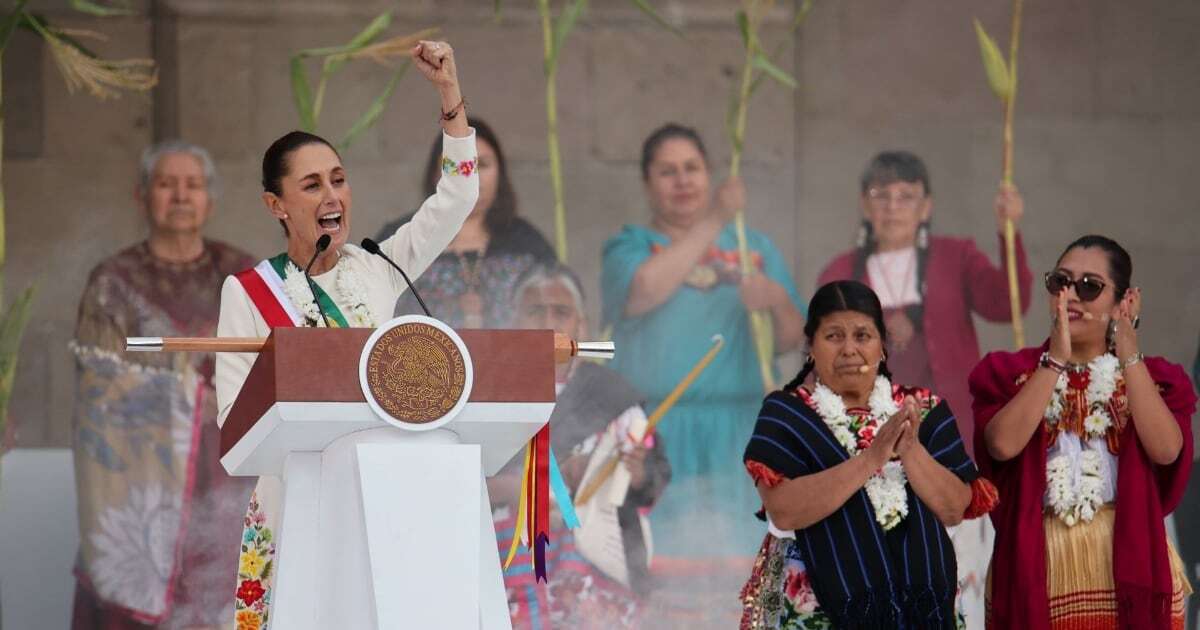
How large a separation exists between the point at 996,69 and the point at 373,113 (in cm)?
227

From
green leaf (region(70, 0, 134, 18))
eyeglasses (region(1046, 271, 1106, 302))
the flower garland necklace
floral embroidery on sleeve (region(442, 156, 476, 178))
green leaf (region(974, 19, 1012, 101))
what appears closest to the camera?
floral embroidery on sleeve (region(442, 156, 476, 178))

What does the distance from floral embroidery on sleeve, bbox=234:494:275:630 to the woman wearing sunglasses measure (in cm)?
166

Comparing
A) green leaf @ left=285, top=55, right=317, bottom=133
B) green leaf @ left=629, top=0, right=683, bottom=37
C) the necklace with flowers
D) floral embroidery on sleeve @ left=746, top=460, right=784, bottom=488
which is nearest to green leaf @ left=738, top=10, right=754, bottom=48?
green leaf @ left=629, top=0, right=683, bottom=37

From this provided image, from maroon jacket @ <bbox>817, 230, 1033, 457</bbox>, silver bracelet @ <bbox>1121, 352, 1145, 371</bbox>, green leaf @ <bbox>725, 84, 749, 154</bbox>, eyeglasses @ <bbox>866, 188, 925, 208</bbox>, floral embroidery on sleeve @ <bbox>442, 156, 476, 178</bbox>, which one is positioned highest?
green leaf @ <bbox>725, 84, 749, 154</bbox>

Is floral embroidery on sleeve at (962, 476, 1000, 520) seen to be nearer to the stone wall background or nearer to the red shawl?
the red shawl

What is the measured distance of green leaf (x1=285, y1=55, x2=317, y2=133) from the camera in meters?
5.96

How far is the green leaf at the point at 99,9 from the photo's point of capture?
19.5 feet

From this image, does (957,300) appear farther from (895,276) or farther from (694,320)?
(694,320)

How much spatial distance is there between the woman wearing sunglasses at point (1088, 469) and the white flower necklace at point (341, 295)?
1509mm

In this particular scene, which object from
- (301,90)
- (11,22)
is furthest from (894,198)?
(11,22)

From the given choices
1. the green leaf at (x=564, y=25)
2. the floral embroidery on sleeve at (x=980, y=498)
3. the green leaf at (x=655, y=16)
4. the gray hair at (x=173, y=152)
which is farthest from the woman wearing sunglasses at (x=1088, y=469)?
the gray hair at (x=173, y=152)

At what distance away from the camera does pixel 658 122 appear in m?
6.04

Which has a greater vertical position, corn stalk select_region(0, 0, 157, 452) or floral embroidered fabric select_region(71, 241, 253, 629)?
corn stalk select_region(0, 0, 157, 452)

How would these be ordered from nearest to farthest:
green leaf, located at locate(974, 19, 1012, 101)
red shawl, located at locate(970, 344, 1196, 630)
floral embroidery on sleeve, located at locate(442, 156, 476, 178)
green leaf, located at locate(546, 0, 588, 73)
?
floral embroidery on sleeve, located at locate(442, 156, 476, 178)
red shawl, located at locate(970, 344, 1196, 630)
green leaf, located at locate(546, 0, 588, 73)
green leaf, located at locate(974, 19, 1012, 101)
